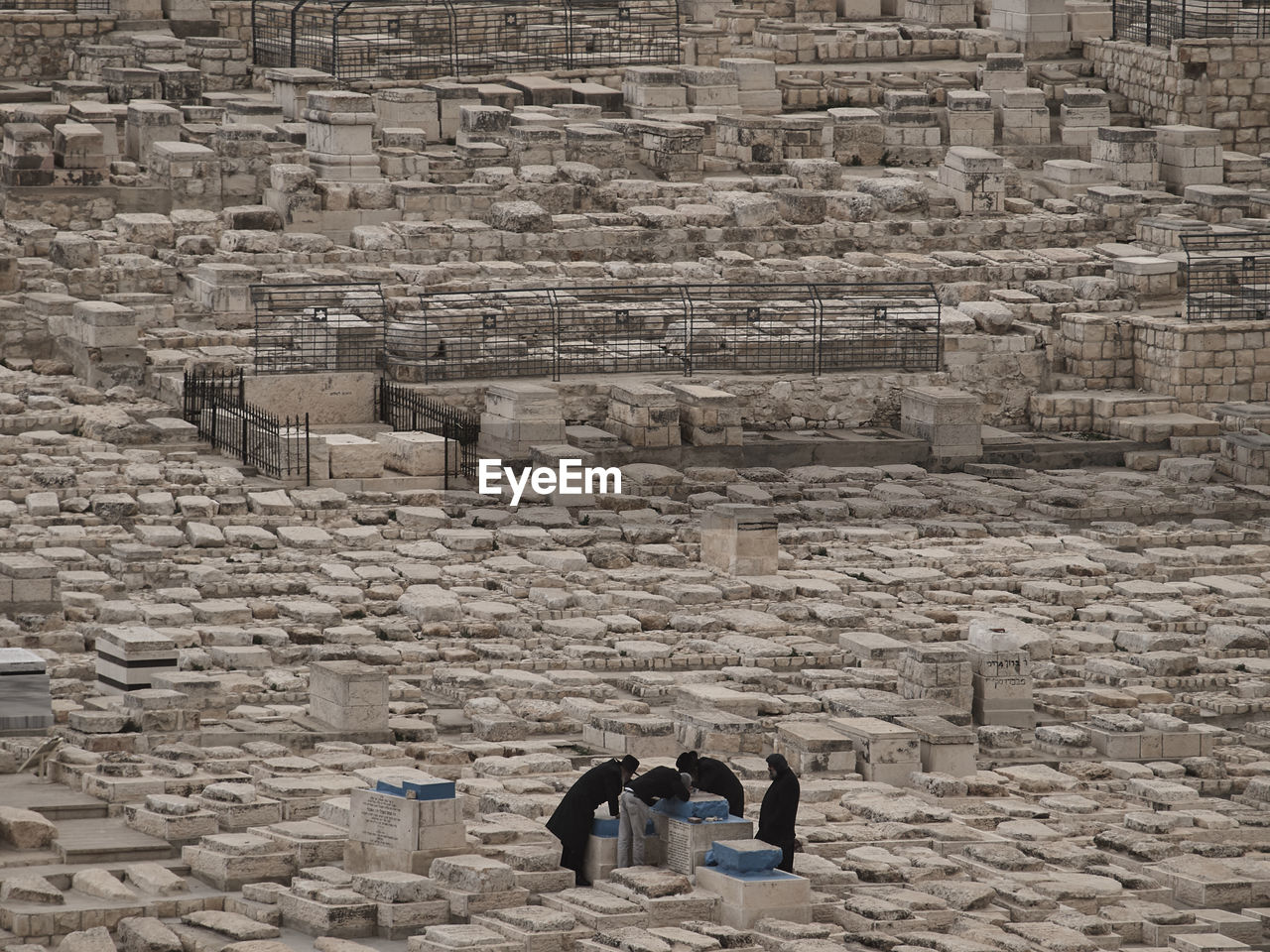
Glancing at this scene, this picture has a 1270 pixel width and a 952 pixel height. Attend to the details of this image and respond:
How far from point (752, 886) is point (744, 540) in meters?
9.25

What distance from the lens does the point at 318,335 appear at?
30.2 meters

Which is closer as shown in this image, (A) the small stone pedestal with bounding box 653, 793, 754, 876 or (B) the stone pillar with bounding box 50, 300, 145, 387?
(A) the small stone pedestal with bounding box 653, 793, 754, 876

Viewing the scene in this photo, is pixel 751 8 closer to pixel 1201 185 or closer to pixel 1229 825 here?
pixel 1201 185

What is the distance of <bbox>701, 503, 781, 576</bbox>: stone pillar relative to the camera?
84.6 feet

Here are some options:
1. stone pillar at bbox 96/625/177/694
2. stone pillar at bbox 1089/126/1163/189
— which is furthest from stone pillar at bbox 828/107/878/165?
stone pillar at bbox 96/625/177/694

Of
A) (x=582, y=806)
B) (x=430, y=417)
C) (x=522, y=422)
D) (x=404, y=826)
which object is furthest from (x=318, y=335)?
(x=404, y=826)

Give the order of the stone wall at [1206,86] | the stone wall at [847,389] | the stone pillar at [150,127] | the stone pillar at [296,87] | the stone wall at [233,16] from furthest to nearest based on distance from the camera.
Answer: the stone wall at [233,16] < the stone wall at [1206,86] < the stone pillar at [296,87] < the stone pillar at [150,127] < the stone wall at [847,389]

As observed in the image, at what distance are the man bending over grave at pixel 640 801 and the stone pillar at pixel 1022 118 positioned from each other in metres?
23.5

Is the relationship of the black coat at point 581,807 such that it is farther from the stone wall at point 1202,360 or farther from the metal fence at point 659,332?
the stone wall at point 1202,360

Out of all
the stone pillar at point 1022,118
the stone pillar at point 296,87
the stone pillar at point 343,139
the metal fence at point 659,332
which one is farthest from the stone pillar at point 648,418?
the stone pillar at point 1022,118

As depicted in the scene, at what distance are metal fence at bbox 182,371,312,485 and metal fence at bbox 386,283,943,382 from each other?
6.34 feet

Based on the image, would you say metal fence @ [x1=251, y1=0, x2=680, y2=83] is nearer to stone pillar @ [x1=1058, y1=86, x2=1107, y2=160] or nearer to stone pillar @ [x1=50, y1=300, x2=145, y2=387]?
stone pillar @ [x1=1058, y1=86, x2=1107, y2=160]

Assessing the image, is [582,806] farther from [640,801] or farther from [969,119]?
[969,119]

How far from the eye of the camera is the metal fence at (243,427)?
91.7 feet
